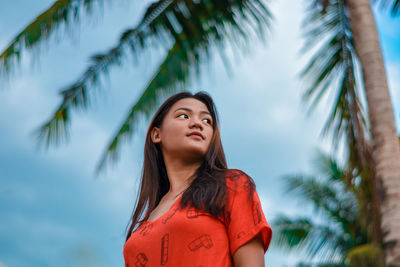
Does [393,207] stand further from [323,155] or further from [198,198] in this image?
[323,155]

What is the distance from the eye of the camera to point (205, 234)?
6.51 ft

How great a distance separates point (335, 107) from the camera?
566 cm

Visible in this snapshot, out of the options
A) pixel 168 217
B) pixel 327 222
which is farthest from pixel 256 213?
pixel 327 222

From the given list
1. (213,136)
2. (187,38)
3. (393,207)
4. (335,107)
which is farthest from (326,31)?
(213,136)

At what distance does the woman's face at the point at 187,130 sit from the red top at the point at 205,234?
1.00 ft

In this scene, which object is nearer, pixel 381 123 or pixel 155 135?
pixel 155 135

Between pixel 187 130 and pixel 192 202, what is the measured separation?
40cm

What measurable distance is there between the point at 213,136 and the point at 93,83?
440 centimetres

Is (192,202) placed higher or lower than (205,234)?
higher

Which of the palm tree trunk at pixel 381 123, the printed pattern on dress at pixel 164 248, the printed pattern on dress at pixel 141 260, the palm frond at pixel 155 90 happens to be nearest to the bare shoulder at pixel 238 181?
the printed pattern on dress at pixel 164 248

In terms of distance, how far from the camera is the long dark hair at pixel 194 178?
81.6 inches

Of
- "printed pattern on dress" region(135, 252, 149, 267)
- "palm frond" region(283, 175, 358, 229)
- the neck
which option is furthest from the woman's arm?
"palm frond" region(283, 175, 358, 229)

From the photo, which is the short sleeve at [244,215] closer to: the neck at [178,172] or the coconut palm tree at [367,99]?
the neck at [178,172]

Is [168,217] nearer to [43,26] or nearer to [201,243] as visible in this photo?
[201,243]
